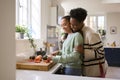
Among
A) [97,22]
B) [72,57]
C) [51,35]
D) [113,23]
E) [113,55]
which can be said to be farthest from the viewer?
[97,22]

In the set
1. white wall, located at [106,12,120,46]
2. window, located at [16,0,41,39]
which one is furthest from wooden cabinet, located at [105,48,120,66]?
window, located at [16,0,41,39]

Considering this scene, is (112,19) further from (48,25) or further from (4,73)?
(4,73)

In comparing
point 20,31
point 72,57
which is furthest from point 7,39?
point 20,31

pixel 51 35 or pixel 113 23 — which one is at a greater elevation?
pixel 113 23

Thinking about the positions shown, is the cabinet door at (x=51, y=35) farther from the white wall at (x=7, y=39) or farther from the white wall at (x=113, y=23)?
the white wall at (x=113, y=23)

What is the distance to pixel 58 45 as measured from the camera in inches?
164

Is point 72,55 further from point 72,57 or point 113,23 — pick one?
point 113,23

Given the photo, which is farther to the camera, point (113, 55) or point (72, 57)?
point (113, 55)

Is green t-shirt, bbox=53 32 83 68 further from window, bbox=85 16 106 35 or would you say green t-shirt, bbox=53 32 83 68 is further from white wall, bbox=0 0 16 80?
window, bbox=85 16 106 35

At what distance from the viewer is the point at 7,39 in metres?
0.69

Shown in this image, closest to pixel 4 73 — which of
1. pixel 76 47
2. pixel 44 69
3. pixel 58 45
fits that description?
pixel 76 47

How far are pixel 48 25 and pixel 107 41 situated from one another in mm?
6329

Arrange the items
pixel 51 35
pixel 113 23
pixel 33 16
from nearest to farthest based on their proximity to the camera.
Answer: pixel 33 16, pixel 51 35, pixel 113 23

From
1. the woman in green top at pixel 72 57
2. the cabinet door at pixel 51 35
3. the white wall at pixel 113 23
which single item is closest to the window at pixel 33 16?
the cabinet door at pixel 51 35
